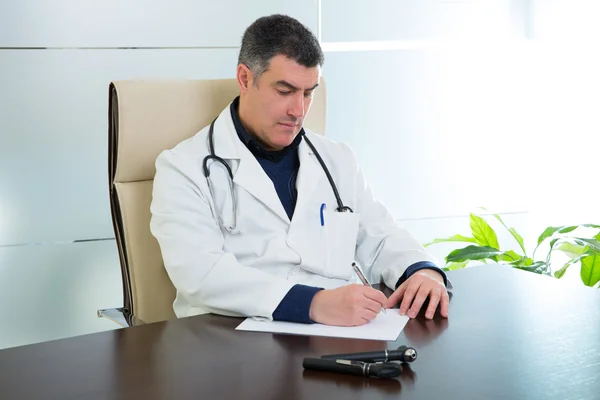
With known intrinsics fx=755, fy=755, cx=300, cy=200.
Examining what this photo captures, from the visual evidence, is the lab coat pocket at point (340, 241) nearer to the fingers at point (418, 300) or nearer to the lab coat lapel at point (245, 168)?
the lab coat lapel at point (245, 168)

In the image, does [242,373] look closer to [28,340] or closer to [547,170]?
[28,340]

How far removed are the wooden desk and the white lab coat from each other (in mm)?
246

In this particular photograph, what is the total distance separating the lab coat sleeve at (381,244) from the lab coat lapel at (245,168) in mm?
256

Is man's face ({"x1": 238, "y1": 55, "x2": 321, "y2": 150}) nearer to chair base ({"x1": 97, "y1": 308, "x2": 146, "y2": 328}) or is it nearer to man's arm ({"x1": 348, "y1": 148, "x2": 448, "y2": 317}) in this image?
man's arm ({"x1": 348, "y1": 148, "x2": 448, "y2": 317})

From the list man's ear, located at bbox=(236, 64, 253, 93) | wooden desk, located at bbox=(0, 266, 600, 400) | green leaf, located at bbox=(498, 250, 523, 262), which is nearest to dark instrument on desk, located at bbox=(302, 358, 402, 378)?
wooden desk, located at bbox=(0, 266, 600, 400)

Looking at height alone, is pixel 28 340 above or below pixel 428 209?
below

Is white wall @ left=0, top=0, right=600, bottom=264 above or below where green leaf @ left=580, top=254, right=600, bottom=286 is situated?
above

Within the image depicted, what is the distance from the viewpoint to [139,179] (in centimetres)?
198

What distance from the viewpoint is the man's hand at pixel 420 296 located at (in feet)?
4.86

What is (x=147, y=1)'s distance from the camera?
9.11 ft

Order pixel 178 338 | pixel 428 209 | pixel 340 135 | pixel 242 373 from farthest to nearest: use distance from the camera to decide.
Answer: pixel 428 209, pixel 340 135, pixel 178 338, pixel 242 373

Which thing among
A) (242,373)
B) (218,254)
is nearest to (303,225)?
(218,254)

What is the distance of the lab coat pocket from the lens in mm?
1948

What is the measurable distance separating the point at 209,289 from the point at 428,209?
1896 mm
